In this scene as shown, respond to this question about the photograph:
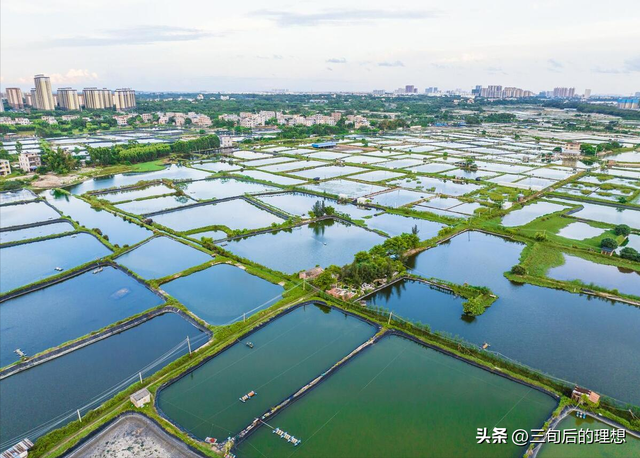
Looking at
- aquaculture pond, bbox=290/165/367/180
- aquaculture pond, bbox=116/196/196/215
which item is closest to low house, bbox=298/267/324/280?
aquaculture pond, bbox=116/196/196/215

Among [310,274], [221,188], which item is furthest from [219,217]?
[310,274]

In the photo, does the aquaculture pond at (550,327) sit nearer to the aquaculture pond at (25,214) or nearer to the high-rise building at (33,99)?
the aquaculture pond at (25,214)

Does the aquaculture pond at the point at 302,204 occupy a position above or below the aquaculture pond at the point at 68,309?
above

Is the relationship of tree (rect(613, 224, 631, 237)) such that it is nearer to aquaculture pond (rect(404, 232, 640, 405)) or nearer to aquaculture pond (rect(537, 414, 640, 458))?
aquaculture pond (rect(404, 232, 640, 405))

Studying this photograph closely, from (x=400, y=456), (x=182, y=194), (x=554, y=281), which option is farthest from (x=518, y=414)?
(x=182, y=194)

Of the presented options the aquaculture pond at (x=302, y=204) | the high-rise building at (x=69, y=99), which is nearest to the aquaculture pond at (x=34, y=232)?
the aquaculture pond at (x=302, y=204)

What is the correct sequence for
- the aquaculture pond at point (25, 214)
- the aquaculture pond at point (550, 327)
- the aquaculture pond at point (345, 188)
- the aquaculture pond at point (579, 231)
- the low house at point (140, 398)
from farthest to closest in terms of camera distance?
the aquaculture pond at point (345, 188) < the aquaculture pond at point (25, 214) < the aquaculture pond at point (579, 231) < the aquaculture pond at point (550, 327) < the low house at point (140, 398)

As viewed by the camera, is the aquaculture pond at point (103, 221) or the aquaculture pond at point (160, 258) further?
the aquaculture pond at point (103, 221)

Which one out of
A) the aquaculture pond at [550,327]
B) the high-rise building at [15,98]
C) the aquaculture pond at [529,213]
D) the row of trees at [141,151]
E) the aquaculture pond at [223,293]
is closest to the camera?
the aquaculture pond at [550,327]
